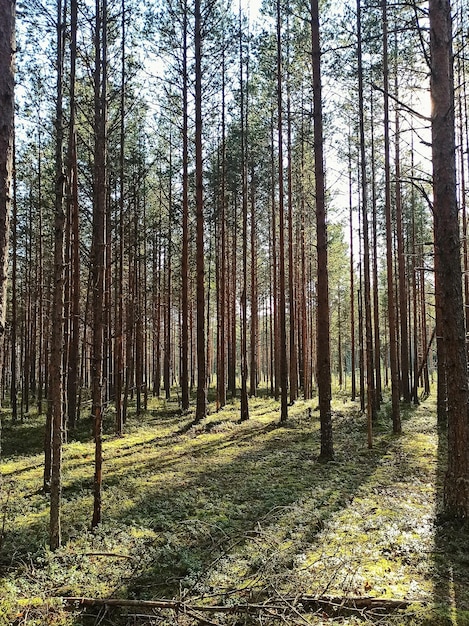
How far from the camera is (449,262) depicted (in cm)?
590

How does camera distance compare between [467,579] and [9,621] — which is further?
[467,579]

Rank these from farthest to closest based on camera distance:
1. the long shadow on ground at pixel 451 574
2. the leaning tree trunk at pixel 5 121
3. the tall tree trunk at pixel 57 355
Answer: the tall tree trunk at pixel 57 355
the long shadow on ground at pixel 451 574
the leaning tree trunk at pixel 5 121

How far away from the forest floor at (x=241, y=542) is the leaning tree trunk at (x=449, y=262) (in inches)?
30.3

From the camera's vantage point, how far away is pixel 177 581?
14.8 feet

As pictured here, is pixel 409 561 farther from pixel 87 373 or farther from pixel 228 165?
pixel 87 373

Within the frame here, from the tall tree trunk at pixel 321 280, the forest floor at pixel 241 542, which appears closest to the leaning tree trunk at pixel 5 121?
the forest floor at pixel 241 542

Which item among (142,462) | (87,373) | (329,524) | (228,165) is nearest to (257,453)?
(142,462)

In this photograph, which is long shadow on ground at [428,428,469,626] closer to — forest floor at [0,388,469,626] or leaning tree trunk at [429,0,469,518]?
forest floor at [0,388,469,626]

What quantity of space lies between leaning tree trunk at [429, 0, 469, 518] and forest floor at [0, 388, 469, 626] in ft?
2.52

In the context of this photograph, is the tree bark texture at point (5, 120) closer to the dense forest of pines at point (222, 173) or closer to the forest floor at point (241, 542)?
the dense forest of pines at point (222, 173)

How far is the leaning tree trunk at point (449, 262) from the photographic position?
5734 mm

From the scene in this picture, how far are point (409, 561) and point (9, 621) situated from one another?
4.07 m

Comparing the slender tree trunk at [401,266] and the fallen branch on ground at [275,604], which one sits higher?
the slender tree trunk at [401,266]

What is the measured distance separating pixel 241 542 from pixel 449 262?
4609 millimetres
